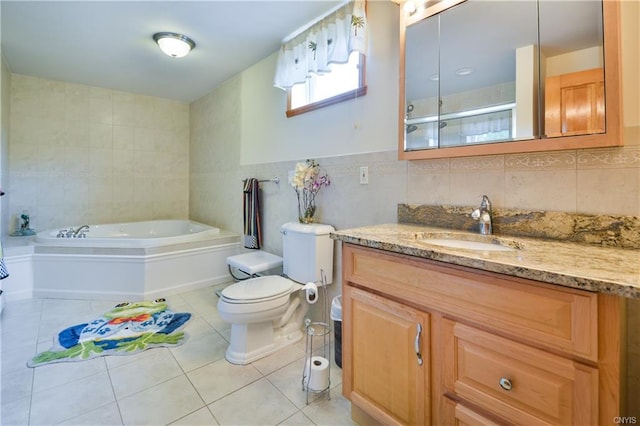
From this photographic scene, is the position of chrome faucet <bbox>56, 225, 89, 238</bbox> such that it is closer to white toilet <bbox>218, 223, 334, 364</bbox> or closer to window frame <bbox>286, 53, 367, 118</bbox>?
white toilet <bbox>218, 223, 334, 364</bbox>

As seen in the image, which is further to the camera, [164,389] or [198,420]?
[164,389]

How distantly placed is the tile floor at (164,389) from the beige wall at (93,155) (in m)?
2.01

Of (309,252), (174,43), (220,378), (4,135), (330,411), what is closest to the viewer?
(330,411)

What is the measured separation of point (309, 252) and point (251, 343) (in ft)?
2.18

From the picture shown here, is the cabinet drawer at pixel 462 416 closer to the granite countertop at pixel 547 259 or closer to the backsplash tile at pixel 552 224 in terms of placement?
the granite countertop at pixel 547 259

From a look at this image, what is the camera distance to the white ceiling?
2.06 metres

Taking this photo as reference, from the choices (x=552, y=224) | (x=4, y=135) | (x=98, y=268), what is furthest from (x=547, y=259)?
(x=4, y=135)

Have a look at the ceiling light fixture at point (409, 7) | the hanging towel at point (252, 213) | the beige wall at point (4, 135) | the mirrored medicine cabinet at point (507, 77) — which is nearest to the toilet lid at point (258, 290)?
the hanging towel at point (252, 213)

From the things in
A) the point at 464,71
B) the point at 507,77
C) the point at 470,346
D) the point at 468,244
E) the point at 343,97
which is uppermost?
the point at 343,97

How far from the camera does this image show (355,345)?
1278 millimetres

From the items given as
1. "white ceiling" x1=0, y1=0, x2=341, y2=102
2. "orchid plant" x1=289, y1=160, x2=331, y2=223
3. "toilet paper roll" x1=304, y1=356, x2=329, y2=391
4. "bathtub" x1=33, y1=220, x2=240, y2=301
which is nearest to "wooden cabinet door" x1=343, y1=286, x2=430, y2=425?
"toilet paper roll" x1=304, y1=356, x2=329, y2=391

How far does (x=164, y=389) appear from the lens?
1.55 metres

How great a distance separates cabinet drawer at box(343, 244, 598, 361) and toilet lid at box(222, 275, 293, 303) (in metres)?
0.80

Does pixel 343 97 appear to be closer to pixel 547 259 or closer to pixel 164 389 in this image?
pixel 547 259
